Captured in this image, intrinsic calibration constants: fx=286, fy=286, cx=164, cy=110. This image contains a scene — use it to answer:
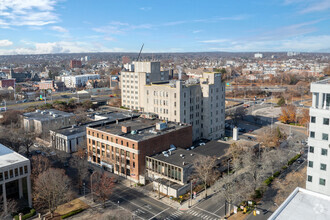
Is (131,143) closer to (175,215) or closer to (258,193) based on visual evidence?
(175,215)

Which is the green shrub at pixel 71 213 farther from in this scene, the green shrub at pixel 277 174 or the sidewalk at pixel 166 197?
the green shrub at pixel 277 174

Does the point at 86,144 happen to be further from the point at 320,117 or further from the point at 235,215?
the point at 320,117

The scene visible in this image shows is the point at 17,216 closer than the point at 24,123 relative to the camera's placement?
Yes

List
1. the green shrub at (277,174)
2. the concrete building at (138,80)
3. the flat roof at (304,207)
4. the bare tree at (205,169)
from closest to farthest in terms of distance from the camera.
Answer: the flat roof at (304,207), the bare tree at (205,169), the green shrub at (277,174), the concrete building at (138,80)

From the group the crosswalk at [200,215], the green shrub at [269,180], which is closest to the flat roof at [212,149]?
the green shrub at [269,180]

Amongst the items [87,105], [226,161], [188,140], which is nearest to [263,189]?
[226,161]

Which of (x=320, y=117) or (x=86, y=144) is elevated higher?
(x=320, y=117)
